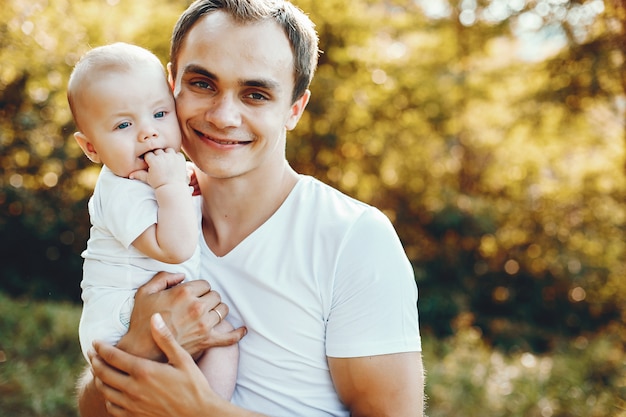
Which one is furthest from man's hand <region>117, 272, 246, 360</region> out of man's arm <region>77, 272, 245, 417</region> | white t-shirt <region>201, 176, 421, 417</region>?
white t-shirt <region>201, 176, 421, 417</region>

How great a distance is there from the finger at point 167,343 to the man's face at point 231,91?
1.74ft

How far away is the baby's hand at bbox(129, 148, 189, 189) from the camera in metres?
2.20

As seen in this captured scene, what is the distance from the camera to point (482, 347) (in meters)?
6.74

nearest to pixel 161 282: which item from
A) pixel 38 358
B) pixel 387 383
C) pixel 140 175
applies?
pixel 140 175

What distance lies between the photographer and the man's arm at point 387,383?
2.06 meters

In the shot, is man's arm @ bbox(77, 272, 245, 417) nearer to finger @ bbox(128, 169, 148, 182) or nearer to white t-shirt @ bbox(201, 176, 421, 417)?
white t-shirt @ bbox(201, 176, 421, 417)

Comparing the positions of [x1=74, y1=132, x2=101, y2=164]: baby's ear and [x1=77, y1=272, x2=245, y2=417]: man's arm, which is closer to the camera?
[x1=77, y1=272, x2=245, y2=417]: man's arm

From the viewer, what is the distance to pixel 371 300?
2100mm

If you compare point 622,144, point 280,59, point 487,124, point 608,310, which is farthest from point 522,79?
point 280,59

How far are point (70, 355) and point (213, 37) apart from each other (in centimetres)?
417

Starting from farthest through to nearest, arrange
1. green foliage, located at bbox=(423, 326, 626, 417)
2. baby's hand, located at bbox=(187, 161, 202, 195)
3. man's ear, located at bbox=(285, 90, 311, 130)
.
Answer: green foliage, located at bbox=(423, 326, 626, 417) → baby's hand, located at bbox=(187, 161, 202, 195) → man's ear, located at bbox=(285, 90, 311, 130)

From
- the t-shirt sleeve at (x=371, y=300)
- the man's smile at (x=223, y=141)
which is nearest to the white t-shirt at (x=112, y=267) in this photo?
the man's smile at (x=223, y=141)

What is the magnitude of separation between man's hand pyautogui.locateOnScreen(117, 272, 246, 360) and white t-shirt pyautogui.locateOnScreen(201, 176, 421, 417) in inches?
4.4

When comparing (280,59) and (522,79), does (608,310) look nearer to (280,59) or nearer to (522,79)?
(522,79)
